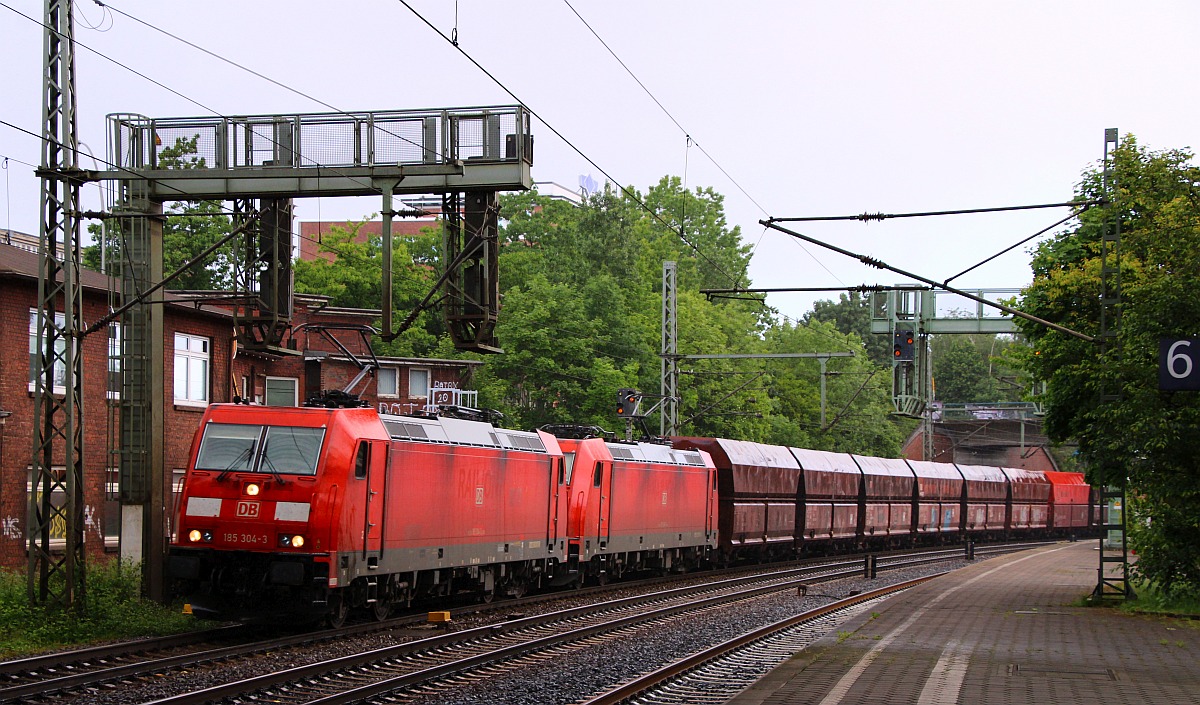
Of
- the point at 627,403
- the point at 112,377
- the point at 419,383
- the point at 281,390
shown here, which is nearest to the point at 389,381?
the point at 419,383

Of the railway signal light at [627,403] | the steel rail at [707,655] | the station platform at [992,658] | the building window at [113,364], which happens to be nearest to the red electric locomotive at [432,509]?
the railway signal light at [627,403]

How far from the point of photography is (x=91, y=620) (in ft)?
54.2

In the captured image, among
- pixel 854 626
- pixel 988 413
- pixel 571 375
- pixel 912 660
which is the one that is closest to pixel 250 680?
pixel 912 660

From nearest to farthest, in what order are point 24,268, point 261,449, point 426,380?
point 261,449 < point 24,268 < point 426,380

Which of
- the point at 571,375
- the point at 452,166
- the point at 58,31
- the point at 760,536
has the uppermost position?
the point at 58,31

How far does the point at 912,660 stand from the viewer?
13.8m

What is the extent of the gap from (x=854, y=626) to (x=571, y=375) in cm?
3108

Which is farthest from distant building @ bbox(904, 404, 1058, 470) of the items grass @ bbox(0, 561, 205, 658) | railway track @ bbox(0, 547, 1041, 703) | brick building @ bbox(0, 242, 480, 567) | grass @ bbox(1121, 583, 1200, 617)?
grass @ bbox(0, 561, 205, 658)

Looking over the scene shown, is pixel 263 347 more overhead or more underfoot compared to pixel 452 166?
more underfoot

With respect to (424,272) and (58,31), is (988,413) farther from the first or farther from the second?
(58,31)

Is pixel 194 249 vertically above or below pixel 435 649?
above

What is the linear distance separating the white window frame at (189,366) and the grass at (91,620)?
32.5 feet

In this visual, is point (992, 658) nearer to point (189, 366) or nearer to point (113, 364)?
point (113, 364)

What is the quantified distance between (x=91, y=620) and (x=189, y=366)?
13.1 metres
